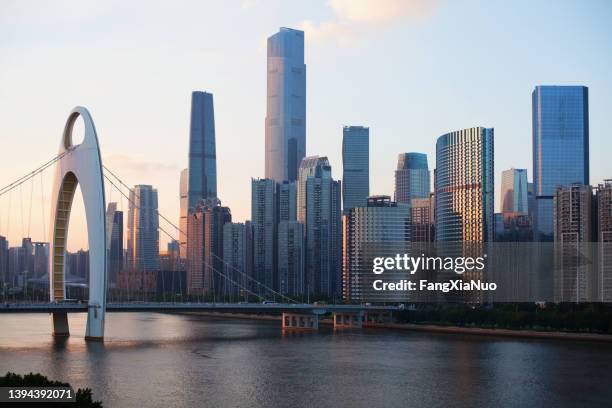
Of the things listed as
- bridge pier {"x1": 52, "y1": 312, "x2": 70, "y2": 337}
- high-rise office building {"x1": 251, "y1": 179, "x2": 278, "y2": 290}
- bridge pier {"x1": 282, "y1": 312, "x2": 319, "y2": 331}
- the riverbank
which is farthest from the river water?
high-rise office building {"x1": 251, "y1": 179, "x2": 278, "y2": 290}

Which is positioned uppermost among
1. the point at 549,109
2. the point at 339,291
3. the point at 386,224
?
the point at 549,109

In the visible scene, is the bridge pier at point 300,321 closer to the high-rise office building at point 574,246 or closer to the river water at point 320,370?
the river water at point 320,370

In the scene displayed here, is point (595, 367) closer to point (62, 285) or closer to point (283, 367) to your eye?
point (283, 367)

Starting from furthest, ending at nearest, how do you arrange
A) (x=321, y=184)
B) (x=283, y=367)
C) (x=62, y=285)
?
(x=321, y=184)
(x=62, y=285)
(x=283, y=367)

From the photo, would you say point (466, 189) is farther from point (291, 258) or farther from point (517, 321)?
point (517, 321)

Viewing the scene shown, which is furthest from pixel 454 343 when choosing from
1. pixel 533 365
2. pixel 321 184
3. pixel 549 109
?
pixel 549 109

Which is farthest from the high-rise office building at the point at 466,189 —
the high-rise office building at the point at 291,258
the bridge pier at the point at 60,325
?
the bridge pier at the point at 60,325
